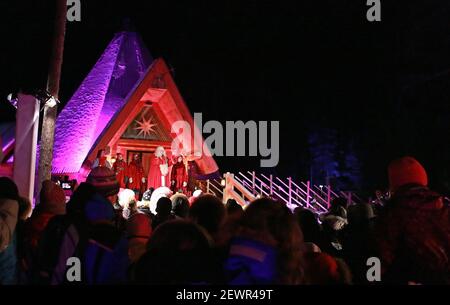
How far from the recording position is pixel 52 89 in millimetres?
9680

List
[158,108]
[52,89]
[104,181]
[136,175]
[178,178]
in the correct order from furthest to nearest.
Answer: [158,108] → [178,178] → [136,175] → [52,89] → [104,181]

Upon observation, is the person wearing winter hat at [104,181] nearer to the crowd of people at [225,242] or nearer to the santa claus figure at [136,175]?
the crowd of people at [225,242]

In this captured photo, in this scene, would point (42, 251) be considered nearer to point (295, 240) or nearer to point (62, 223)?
point (62, 223)

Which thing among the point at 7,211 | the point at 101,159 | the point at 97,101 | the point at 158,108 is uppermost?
the point at 97,101

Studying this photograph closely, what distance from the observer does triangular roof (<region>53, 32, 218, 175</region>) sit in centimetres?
1204

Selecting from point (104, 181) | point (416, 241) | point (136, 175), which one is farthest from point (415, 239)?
point (136, 175)

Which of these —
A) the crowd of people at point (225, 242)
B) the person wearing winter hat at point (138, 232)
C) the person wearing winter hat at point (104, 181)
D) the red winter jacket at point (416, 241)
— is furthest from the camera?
the person wearing winter hat at point (104, 181)

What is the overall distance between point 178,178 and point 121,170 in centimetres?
171

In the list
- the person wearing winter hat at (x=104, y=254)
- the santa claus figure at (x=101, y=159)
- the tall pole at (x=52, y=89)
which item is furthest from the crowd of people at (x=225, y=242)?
the santa claus figure at (x=101, y=159)

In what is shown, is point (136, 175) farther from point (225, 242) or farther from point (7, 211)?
point (225, 242)

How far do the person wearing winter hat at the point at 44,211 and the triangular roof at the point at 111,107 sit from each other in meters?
6.76

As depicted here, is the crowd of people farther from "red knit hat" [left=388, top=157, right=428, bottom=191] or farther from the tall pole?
the tall pole

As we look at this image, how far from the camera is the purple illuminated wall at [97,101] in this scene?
483 inches
